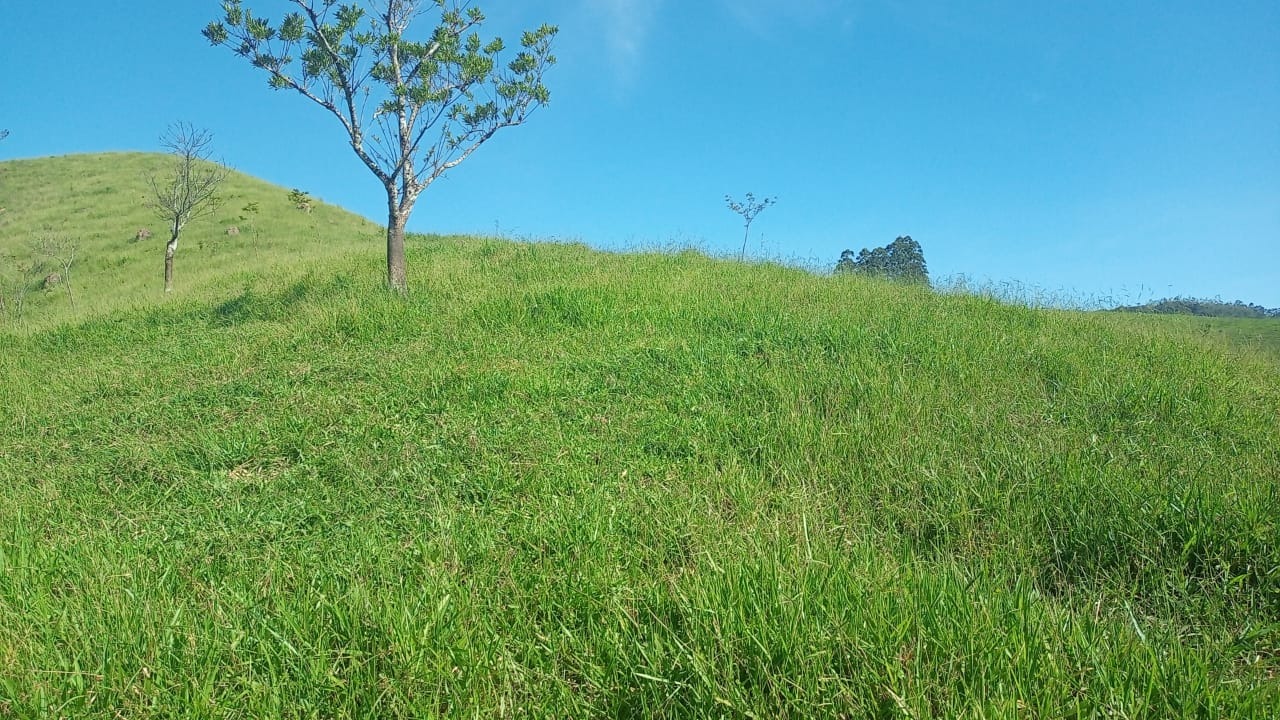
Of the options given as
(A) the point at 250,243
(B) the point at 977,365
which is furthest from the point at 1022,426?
(A) the point at 250,243

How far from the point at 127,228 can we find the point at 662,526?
42.5 meters

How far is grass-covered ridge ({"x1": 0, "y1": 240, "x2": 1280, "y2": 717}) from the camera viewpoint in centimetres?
236

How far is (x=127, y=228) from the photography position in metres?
35.4

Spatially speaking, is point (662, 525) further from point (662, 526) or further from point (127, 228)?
point (127, 228)

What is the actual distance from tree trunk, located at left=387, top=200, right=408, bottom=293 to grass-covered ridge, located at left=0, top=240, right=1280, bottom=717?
3.93 m

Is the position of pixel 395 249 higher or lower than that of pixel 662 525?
higher

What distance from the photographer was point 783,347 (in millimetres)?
7449

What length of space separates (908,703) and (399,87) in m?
13.5

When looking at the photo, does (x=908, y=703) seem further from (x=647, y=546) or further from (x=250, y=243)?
(x=250, y=243)

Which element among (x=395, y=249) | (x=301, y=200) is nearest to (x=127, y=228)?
(x=301, y=200)

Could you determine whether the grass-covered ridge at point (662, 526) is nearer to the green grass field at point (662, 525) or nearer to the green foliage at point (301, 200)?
the green grass field at point (662, 525)

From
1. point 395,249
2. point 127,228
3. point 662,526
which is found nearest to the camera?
point 662,526

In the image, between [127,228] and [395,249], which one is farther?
[127,228]

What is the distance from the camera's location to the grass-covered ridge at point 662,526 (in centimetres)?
236
